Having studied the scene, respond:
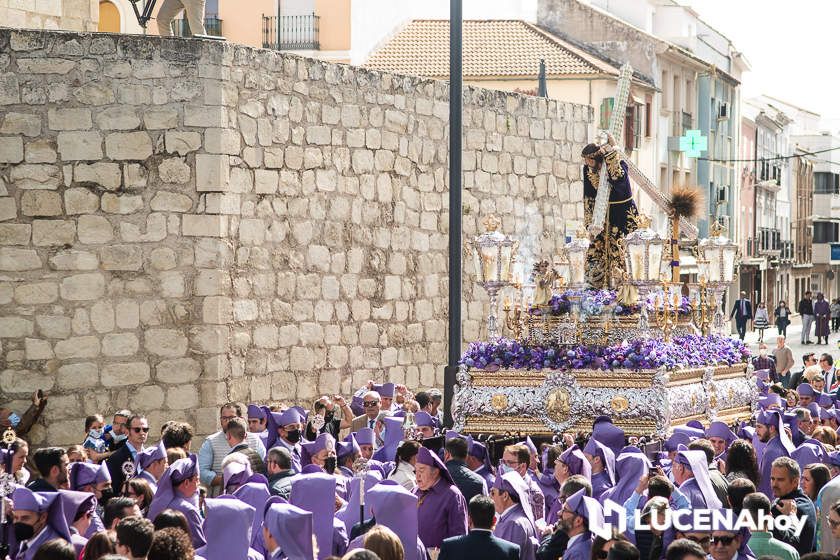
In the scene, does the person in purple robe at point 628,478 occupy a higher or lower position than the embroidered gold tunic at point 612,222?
lower

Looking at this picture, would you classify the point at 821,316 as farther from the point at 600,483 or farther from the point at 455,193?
the point at 600,483

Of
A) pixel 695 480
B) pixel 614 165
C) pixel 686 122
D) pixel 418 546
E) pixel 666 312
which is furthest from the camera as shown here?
pixel 686 122

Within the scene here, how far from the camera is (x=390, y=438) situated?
1298cm

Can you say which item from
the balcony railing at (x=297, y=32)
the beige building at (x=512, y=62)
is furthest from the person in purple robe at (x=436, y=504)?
the balcony railing at (x=297, y=32)

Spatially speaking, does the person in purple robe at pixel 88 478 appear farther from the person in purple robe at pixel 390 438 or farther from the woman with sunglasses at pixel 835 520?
the woman with sunglasses at pixel 835 520

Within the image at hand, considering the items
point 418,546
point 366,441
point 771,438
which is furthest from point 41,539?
point 771,438

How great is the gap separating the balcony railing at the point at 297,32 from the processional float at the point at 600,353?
2393 centimetres

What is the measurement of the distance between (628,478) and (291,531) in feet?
9.44

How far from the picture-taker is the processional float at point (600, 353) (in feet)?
44.7

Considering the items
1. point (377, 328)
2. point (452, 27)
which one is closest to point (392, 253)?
point (377, 328)

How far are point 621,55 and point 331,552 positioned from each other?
37.8 m

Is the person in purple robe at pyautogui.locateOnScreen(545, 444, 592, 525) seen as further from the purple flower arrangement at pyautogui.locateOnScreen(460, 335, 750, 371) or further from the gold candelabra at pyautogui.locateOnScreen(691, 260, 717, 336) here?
the gold candelabra at pyautogui.locateOnScreen(691, 260, 717, 336)

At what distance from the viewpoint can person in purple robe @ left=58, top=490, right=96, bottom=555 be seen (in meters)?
8.25

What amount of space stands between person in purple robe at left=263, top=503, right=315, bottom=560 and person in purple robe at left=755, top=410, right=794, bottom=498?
4920mm
